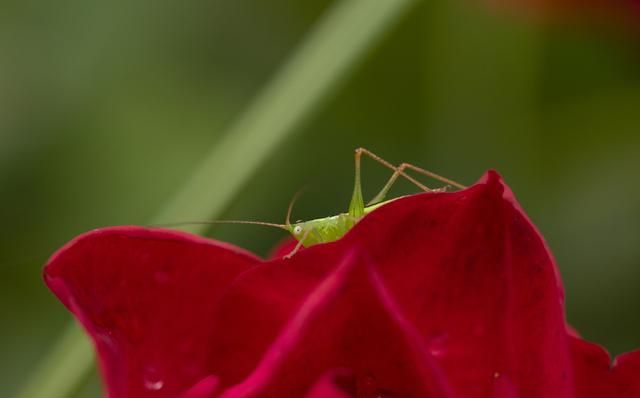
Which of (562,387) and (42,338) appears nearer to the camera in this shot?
(562,387)

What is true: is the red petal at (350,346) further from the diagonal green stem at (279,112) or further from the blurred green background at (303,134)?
the blurred green background at (303,134)

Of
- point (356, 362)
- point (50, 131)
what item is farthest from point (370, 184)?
point (356, 362)

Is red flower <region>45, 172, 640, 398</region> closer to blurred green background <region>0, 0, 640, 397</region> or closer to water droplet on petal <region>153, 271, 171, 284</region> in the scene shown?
water droplet on petal <region>153, 271, 171, 284</region>

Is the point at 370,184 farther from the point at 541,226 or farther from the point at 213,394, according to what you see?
the point at 213,394

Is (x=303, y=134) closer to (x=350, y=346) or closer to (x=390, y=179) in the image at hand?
(x=390, y=179)

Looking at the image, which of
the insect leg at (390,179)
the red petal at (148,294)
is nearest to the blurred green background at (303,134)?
the insect leg at (390,179)

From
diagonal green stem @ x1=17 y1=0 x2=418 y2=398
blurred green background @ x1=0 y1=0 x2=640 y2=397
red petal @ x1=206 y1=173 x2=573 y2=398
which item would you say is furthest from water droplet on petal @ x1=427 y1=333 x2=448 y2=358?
blurred green background @ x1=0 y1=0 x2=640 y2=397
